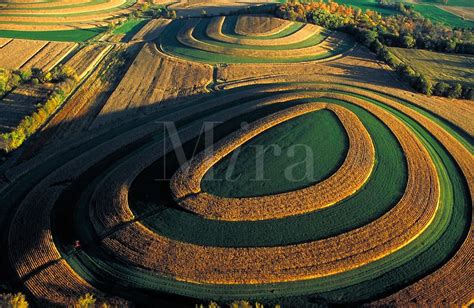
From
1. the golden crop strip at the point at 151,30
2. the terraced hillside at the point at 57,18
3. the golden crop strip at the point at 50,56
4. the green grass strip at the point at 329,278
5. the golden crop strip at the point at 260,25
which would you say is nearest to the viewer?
the green grass strip at the point at 329,278

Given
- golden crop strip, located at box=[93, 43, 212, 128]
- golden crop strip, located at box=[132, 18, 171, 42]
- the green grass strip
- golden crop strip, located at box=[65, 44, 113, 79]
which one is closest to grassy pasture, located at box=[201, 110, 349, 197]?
the green grass strip

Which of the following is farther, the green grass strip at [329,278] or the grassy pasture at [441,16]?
the grassy pasture at [441,16]

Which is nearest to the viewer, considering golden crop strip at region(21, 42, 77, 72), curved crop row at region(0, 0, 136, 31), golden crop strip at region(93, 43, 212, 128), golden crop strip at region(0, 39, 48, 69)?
golden crop strip at region(93, 43, 212, 128)

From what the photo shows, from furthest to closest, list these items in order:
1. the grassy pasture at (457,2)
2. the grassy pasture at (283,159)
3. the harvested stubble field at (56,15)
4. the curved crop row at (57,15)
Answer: the grassy pasture at (457,2) < the curved crop row at (57,15) < the harvested stubble field at (56,15) < the grassy pasture at (283,159)

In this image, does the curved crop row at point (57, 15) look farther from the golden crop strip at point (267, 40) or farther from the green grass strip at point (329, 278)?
the green grass strip at point (329, 278)

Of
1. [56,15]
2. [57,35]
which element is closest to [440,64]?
[57,35]

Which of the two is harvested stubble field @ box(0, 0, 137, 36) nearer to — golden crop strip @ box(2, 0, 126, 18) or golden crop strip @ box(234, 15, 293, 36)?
golden crop strip @ box(2, 0, 126, 18)

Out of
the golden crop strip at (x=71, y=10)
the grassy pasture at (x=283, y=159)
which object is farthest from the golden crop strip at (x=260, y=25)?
the golden crop strip at (x=71, y=10)

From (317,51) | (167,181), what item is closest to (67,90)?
(167,181)
